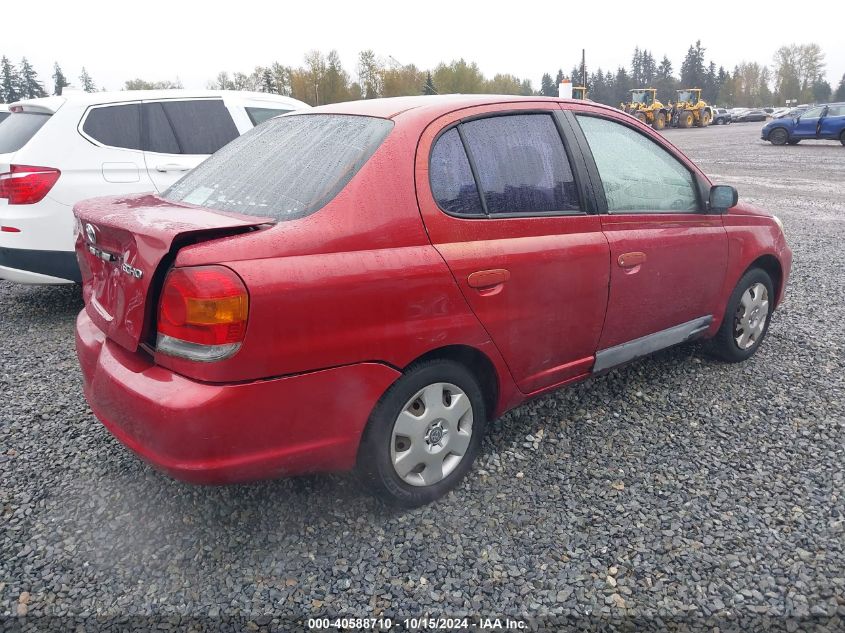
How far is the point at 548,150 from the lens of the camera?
9.66 feet

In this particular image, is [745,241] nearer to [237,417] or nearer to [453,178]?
[453,178]

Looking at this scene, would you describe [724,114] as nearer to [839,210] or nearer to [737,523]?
[839,210]

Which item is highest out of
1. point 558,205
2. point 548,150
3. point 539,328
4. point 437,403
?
point 548,150

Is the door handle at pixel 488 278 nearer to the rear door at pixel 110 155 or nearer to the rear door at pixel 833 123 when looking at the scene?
the rear door at pixel 110 155

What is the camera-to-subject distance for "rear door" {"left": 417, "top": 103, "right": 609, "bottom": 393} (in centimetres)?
251

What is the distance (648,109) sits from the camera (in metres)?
41.2

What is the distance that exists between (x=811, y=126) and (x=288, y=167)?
28834mm

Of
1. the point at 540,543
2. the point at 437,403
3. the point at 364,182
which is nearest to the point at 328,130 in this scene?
the point at 364,182

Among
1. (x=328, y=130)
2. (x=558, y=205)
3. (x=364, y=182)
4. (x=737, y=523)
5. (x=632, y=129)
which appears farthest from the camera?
(x=632, y=129)

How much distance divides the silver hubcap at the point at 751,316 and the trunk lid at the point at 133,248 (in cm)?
309

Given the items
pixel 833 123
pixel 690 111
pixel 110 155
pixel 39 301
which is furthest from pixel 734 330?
pixel 690 111

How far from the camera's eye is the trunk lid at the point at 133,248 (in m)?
2.11

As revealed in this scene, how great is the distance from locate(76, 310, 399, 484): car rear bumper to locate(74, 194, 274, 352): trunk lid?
0.51 feet

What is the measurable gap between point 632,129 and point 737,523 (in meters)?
2.04
